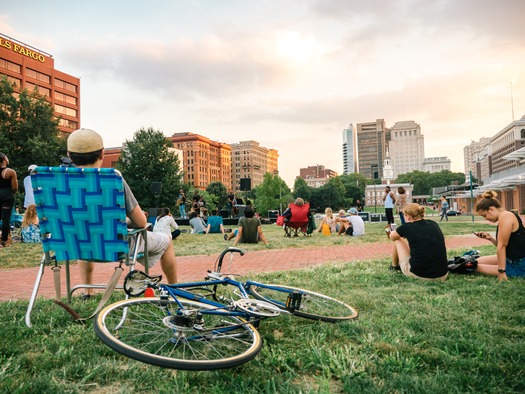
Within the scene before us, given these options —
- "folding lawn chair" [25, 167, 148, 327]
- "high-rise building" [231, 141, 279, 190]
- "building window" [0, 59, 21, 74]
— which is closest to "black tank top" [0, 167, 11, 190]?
"folding lawn chair" [25, 167, 148, 327]

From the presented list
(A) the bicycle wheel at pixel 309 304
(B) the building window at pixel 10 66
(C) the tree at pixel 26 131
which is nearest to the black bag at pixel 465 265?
(A) the bicycle wheel at pixel 309 304

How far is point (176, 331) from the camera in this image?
2342mm

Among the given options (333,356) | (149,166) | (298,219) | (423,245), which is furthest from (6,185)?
(149,166)

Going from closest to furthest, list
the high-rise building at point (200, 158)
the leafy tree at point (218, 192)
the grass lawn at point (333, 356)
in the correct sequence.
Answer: the grass lawn at point (333, 356) → the leafy tree at point (218, 192) → the high-rise building at point (200, 158)

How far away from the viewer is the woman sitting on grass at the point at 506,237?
15.6 ft

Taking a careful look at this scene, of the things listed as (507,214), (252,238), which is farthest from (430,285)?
(252,238)

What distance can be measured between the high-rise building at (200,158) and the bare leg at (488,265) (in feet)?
398

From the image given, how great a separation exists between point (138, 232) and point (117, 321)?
117cm

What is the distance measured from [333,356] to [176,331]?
0.94 metres

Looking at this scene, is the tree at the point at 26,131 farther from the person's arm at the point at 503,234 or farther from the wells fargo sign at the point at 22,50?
the wells fargo sign at the point at 22,50

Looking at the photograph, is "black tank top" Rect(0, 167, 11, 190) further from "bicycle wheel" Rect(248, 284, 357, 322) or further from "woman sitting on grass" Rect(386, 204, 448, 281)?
"woman sitting on grass" Rect(386, 204, 448, 281)

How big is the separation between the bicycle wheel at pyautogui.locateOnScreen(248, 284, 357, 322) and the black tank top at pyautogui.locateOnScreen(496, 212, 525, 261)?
2.79 meters

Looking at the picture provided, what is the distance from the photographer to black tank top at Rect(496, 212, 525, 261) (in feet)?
15.8

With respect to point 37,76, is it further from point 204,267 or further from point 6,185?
point 204,267
